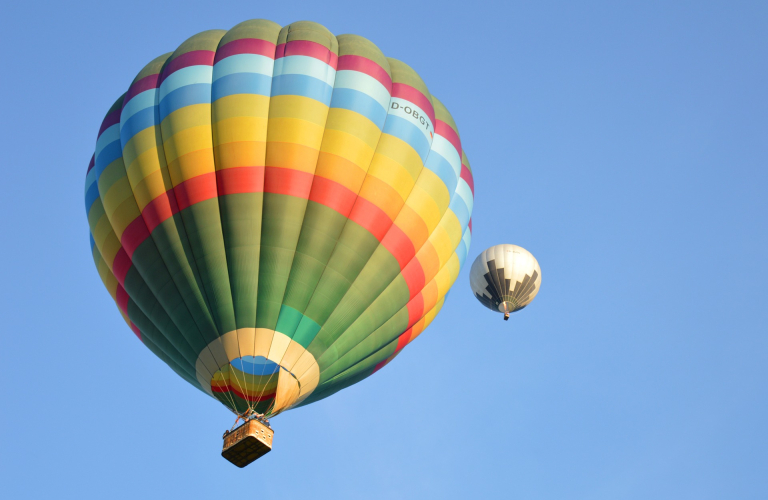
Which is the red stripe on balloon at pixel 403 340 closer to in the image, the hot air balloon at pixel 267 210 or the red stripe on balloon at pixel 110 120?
the hot air balloon at pixel 267 210

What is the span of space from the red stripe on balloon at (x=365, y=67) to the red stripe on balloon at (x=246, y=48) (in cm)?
129

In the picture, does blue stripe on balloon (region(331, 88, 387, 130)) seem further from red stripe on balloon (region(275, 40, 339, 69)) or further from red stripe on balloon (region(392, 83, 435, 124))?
red stripe on balloon (region(392, 83, 435, 124))

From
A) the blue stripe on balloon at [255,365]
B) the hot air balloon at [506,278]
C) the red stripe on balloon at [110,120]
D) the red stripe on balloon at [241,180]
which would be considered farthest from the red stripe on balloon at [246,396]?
the hot air balloon at [506,278]

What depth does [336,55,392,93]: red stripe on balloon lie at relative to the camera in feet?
55.4

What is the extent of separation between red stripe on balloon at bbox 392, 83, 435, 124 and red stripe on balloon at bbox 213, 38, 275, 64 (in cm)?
238

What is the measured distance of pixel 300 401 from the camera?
16.2m

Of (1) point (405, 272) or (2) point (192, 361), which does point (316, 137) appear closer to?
(1) point (405, 272)

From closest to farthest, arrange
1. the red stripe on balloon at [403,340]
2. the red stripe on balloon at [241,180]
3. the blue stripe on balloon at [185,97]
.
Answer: the red stripe on balloon at [241,180] → the blue stripe on balloon at [185,97] → the red stripe on balloon at [403,340]

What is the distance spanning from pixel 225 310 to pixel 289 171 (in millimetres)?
2548

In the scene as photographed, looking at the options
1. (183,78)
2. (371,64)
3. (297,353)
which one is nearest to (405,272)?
(297,353)

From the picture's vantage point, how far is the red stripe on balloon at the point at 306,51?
16.7m

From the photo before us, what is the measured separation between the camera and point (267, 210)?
15.5m

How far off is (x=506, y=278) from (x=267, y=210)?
1119 cm

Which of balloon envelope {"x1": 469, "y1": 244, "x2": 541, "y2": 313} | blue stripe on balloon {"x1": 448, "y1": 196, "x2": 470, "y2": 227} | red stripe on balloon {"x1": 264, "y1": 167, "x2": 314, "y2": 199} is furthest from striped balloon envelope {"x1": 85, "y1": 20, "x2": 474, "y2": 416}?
balloon envelope {"x1": 469, "y1": 244, "x2": 541, "y2": 313}
